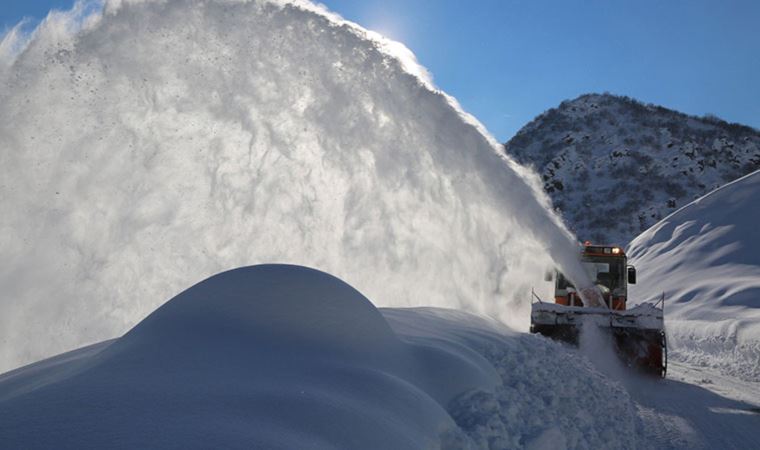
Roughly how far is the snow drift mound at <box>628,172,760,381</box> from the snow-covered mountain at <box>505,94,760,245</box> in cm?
3521

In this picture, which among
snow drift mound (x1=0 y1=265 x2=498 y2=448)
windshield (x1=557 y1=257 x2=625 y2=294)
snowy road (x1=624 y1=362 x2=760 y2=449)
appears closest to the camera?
snow drift mound (x1=0 y1=265 x2=498 y2=448)

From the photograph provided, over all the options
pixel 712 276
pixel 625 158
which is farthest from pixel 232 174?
pixel 625 158

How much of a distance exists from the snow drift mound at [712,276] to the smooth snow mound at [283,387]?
8.11 meters

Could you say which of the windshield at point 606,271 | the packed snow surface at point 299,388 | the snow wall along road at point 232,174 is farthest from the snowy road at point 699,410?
the snow wall along road at point 232,174

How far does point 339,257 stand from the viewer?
39.3 ft

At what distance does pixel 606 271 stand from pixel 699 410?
224 inches

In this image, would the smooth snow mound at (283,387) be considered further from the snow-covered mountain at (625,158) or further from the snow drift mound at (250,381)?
the snow-covered mountain at (625,158)

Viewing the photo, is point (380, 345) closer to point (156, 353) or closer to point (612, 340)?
point (156, 353)

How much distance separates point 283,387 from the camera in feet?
9.29

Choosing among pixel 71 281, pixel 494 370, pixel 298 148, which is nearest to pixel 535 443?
pixel 494 370

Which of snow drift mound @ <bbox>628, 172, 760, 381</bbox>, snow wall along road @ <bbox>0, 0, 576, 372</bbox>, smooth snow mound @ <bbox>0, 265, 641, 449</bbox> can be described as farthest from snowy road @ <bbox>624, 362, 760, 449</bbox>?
snow wall along road @ <bbox>0, 0, 576, 372</bbox>

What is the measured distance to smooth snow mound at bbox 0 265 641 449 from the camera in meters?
2.32

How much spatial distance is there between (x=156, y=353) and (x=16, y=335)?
609 centimetres

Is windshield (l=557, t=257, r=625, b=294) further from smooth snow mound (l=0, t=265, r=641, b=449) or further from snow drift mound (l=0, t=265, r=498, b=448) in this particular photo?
A: snow drift mound (l=0, t=265, r=498, b=448)
